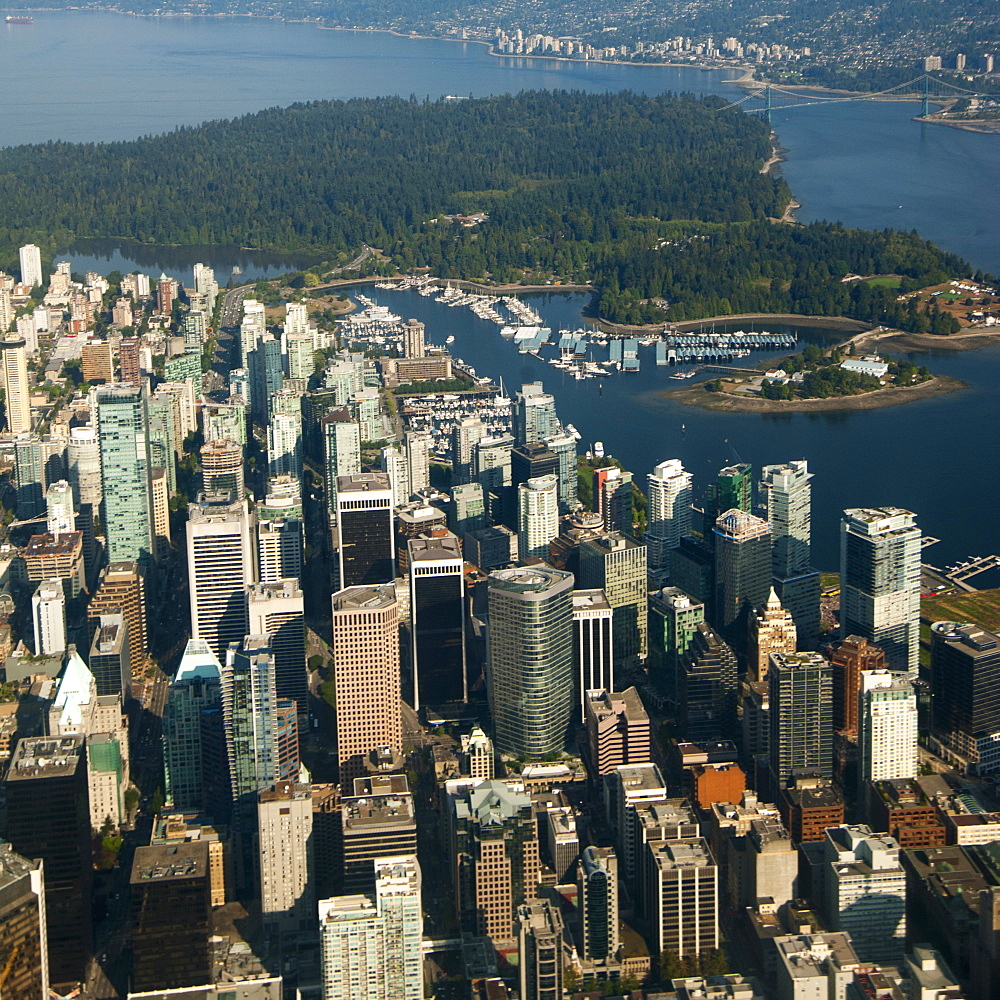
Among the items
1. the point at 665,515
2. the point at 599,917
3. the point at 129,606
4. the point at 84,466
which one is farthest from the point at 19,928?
the point at 84,466

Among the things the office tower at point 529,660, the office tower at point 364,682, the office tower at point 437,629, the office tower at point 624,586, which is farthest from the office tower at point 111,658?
the office tower at point 624,586

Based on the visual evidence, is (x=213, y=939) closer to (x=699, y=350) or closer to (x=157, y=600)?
(x=157, y=600)

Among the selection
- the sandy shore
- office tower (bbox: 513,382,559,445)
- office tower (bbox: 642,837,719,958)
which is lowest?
the sandy shore

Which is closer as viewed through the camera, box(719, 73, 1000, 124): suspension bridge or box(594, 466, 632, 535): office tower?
box(594, 466, 632, 535): office tower

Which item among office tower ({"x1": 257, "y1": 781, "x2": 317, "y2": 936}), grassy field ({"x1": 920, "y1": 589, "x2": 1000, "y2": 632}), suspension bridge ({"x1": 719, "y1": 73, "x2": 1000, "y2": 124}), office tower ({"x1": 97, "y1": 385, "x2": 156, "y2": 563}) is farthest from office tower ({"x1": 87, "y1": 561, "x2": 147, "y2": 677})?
suspension bridge ({"x1": 719, "y1": 73, "x2": 1000, "y2": 124})

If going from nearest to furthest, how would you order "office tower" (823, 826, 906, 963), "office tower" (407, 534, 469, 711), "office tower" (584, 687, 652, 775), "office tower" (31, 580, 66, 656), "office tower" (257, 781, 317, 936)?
"office tower" (823, 826, 906, 963) → "office tower" (257, 781, 317, 936) → "office tower" (584, 687, 652, 775) → "office tower" (407, 534, 469, 711) → "office tower" (31, 580, 66, 656)

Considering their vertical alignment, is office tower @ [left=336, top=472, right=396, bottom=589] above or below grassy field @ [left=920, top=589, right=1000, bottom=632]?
above

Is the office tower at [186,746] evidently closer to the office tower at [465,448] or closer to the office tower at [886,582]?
the office tower at [886,582]

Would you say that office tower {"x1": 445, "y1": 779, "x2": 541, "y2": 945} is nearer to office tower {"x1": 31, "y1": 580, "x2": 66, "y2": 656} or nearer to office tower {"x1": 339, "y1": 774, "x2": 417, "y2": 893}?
office tower {"x1": 339, "y1": 774, "x2": 417, "y2": 893}
